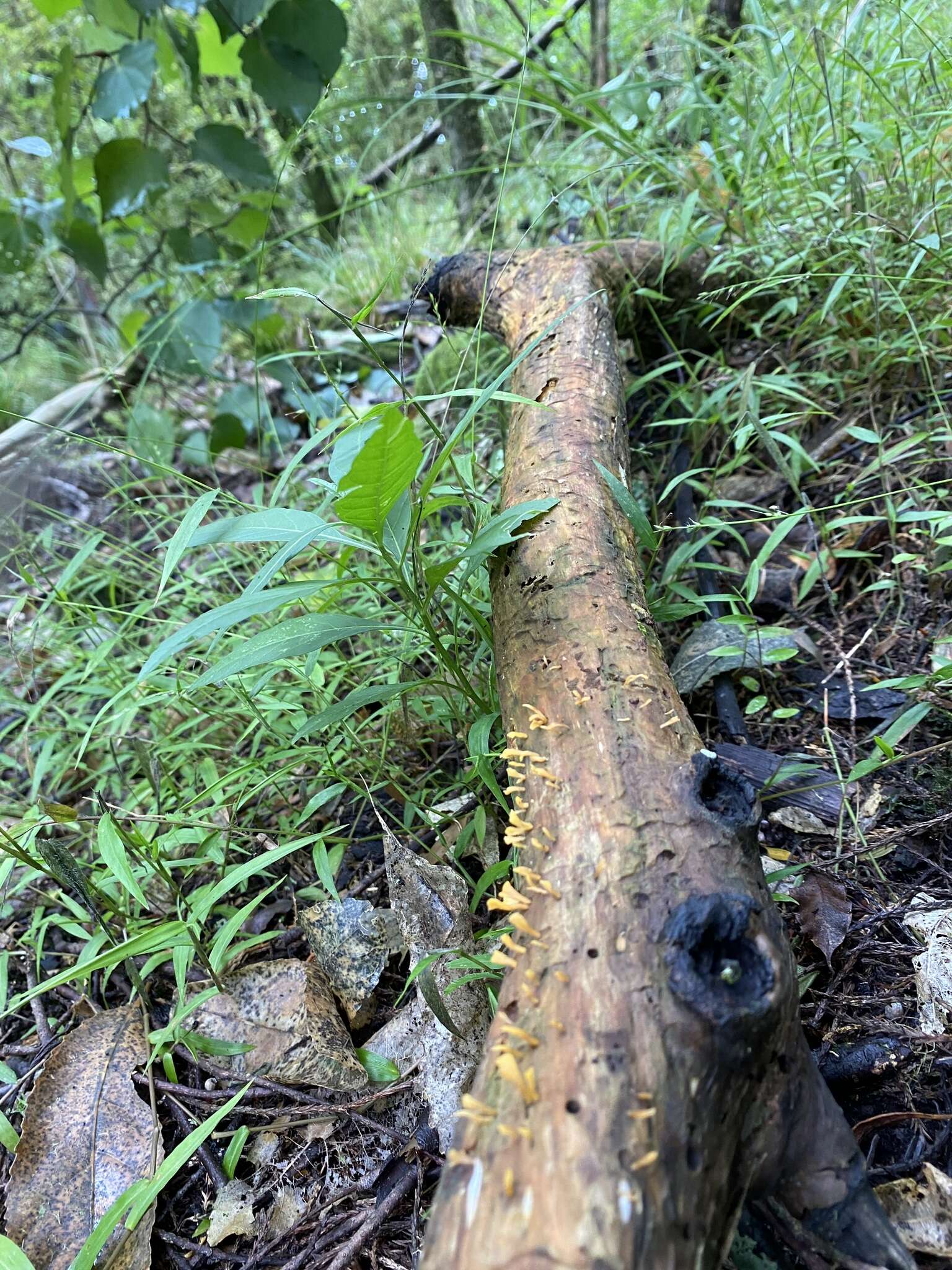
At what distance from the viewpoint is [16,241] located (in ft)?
9.77

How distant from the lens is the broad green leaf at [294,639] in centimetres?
118

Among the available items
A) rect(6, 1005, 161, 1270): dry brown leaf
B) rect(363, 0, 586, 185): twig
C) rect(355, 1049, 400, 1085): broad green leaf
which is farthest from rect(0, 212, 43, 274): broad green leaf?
rect(355, 1049, 400, 1085): broad green leaf

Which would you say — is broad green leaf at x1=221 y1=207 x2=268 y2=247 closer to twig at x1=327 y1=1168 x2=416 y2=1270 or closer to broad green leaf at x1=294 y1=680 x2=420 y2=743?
broad green leaf at x1=294 y1=680 x2=420 y2=743

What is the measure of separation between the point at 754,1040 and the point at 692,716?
91cm

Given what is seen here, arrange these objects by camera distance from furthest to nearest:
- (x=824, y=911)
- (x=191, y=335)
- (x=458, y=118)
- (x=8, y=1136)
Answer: (x=458, y=118) < (x=191, y=335) < (x=8, y=1136) < (x=824, y=911)

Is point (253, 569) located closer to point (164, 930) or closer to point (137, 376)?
point (164, 930)

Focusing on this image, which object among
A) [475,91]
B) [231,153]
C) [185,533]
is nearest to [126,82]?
[231,153]

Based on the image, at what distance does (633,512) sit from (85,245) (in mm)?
2688

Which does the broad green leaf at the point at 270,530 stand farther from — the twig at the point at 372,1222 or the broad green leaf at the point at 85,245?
the broad green leaf at the point at 85,245

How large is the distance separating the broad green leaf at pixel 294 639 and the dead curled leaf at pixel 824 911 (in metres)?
0.80

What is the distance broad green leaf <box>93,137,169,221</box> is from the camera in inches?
109

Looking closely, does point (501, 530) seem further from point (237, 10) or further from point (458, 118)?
point (458, 118)

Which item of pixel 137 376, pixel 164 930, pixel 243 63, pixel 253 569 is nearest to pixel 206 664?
pixel 253 569

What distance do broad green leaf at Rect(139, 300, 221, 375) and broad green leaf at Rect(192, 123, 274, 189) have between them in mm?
511
